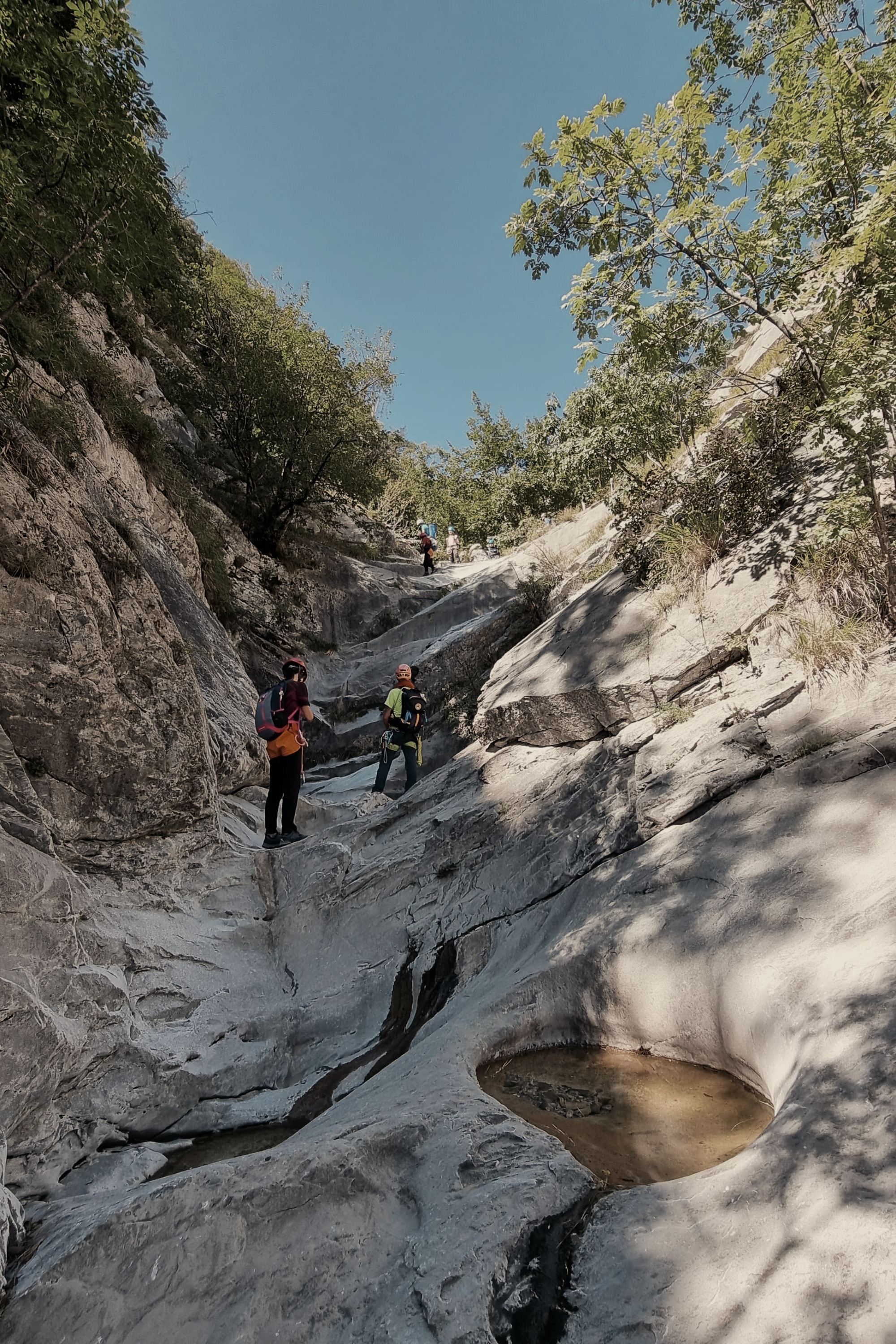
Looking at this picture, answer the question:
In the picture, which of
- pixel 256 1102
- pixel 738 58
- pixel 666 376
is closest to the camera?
pixel 256 1102

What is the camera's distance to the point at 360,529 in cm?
2789

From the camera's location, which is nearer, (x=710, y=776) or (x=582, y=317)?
(x=710, y=776)

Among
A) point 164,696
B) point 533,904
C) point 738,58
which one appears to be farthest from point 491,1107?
point 738,58

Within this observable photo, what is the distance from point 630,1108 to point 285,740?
21.2 feet

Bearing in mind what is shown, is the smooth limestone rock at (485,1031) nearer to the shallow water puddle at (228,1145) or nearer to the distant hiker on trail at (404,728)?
the shallow water puddle at (228,1145)

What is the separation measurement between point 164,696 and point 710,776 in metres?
6.70

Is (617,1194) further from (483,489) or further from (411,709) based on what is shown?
(483,489)

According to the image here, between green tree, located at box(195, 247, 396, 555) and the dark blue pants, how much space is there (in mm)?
11306

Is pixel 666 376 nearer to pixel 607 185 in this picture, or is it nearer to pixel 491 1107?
pixel 607 185

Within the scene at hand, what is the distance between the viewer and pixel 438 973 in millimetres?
6531

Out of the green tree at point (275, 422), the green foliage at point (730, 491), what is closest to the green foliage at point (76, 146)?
the green foliage at point (730, 491)

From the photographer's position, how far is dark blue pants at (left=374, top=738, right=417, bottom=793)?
1147 centimetres

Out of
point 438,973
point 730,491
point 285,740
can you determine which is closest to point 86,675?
point 285,740

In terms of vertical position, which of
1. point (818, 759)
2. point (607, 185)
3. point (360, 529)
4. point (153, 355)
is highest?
point (153, 355)
